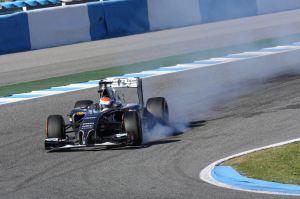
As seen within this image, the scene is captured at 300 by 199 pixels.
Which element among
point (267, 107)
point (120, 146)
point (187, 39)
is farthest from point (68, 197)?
point (187, 39)

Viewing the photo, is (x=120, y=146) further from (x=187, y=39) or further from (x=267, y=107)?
(x=187, y=39)

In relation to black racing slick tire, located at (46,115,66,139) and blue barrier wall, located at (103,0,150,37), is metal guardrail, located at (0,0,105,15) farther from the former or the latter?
black racing slick tire, located at (46,115,66,139)

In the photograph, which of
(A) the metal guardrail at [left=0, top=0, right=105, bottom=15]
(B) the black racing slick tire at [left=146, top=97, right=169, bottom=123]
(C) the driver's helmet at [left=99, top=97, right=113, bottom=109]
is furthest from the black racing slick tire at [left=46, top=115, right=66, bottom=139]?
(A) the metal guardrail at [left=0, top=0, right=105, bottom=15]

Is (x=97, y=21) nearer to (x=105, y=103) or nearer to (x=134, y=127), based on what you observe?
(x=105, y=103)

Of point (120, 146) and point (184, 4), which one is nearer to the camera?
point (120, 146)

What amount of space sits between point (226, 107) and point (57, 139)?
4.25 metres

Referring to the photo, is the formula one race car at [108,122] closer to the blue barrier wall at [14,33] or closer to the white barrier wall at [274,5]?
the blue barrier wall at [14,33]

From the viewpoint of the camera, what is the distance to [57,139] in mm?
13281

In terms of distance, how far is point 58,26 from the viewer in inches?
1117

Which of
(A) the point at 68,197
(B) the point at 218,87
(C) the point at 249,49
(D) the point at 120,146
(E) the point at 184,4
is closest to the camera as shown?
(A) the point at 68,197

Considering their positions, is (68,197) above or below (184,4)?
below

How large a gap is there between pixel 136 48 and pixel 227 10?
8.19 m

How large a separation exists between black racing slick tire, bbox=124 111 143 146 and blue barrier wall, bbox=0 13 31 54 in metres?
14.0

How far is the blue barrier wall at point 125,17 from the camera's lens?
2947 cm
